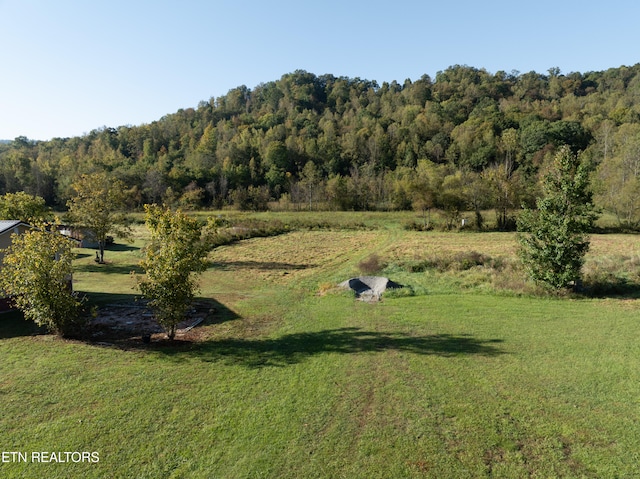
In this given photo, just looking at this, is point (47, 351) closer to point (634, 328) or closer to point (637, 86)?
point (634, 328)

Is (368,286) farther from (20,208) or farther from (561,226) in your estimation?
(20,208)

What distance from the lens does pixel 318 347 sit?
12602 millimetres

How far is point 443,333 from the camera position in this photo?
44.6 feet

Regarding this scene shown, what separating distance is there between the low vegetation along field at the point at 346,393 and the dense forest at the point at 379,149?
134 ft

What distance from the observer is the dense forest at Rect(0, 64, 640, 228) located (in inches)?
2198

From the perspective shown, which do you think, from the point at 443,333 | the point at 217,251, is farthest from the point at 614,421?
the point at 217,251

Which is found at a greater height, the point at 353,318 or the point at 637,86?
the point at 637,86

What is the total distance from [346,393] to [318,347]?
3320mm


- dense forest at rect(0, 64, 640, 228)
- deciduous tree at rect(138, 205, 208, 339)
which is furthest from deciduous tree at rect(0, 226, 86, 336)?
dense forest at rect(0, 64, 640, 228)

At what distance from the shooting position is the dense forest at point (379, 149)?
2198 inches

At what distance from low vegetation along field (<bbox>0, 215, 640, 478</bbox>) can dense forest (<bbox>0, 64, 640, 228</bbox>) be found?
40.8 m

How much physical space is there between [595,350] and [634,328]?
3.29 metres

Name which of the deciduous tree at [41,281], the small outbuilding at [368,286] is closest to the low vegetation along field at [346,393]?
the deciduous tree at [41,281]

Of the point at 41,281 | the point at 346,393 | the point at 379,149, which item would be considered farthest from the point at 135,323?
the point at 379,149
